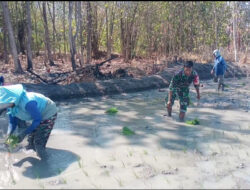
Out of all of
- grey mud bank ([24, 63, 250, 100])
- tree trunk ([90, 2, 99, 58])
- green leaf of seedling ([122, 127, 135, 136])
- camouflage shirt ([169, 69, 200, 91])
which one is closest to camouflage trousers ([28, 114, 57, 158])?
green leaf of seedling ([122, 127, 135, 136])

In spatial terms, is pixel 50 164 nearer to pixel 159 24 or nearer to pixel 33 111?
pixel 33 111

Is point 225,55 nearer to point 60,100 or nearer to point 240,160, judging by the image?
point 60,100

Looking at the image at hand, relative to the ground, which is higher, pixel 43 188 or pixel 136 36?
pixel 136 36

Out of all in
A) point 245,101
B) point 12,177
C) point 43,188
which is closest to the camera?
point 43,188

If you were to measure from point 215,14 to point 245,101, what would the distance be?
7.89m

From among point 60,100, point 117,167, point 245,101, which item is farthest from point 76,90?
point 117,167

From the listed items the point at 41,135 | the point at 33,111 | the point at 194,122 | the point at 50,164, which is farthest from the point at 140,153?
the point at 194,122

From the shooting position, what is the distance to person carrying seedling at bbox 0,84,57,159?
14.9ft

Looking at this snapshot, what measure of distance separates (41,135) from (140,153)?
1646 millimetres

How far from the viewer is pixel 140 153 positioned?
19.4 feet

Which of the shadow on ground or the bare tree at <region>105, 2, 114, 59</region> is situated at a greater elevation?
the bare tree at <region>105, 2, 114, 59</region>

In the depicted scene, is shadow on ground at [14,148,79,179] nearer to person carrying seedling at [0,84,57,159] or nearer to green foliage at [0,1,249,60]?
person carrying seedling at [0,84,57,159]

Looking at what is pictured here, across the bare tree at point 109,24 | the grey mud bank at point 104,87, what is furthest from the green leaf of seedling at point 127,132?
the bare tree at point 109,24

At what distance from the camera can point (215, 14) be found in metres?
17.2
